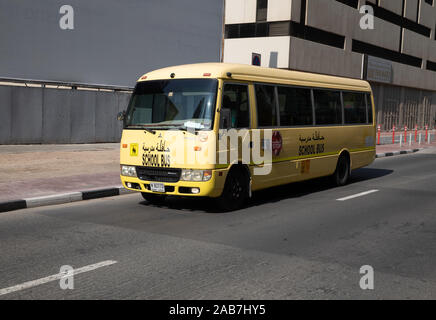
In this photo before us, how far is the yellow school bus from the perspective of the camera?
841cm

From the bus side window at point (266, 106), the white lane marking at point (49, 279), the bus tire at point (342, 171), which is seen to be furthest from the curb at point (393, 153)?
the white lane marking at point (49, 279)

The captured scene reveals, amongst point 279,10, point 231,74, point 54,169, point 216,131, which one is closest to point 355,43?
point 279,10

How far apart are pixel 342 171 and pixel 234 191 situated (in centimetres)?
444

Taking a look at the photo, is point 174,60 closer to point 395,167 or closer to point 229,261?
point 395,167

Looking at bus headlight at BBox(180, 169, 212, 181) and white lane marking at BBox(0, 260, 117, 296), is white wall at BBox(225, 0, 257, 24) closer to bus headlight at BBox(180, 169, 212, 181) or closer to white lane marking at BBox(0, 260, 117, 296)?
bus headlight at BBox(180, 169, 212, 181)

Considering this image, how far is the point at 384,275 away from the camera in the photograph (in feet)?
17.6

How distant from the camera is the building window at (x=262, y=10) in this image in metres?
32.1

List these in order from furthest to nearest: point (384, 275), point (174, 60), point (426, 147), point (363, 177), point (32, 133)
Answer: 1. point (426, 147)
2. point (174, 60)
3. point (32, 133)
4. point (363, 177)
5. point (384, 275)

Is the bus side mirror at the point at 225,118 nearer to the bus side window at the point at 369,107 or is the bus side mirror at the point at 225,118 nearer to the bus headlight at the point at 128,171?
the bus headlight at the point at 128,171

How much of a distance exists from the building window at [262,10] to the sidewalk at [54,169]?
55.3 feet

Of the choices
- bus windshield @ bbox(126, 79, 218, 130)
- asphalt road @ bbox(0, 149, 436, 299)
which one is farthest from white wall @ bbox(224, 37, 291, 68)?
bus windshield @ bbox(126, 79, 218, 130)
